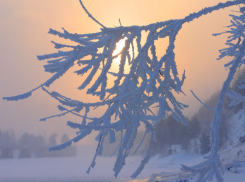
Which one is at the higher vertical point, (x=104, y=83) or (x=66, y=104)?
(x=104, y=83)

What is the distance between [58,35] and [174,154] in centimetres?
3023

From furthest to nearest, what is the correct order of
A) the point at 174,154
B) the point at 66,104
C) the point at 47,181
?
1. the point at 174,154
2. the point at 47,181
3. the point at 66,104

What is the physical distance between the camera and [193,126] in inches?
1193

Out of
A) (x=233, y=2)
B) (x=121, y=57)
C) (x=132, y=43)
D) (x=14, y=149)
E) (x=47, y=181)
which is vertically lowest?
(x=47, y=181)

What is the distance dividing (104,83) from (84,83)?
260mm

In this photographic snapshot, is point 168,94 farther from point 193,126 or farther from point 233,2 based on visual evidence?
point 193,126

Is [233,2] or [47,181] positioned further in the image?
[47,181]

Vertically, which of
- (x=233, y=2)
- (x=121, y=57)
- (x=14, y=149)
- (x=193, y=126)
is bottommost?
(x=121, y=57)

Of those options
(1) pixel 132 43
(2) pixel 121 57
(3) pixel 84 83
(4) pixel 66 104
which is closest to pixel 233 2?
(1) pixel 132 43

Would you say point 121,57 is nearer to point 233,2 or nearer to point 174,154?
point 233,2

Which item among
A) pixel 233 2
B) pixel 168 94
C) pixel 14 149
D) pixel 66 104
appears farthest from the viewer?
pixel 14 149

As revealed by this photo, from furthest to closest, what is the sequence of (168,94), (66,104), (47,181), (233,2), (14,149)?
(14,149) < (47,181) < (168,94) < (233,2) < (66,104)

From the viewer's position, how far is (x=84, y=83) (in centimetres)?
276

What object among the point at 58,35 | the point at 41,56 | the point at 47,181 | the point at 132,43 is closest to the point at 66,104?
the point at 41,56
